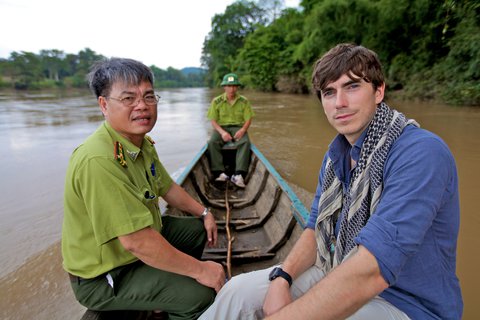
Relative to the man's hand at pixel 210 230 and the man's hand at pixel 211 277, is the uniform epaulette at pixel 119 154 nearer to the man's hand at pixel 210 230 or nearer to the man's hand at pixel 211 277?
the man's hand at pixel 211 277

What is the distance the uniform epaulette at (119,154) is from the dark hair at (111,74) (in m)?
0.27

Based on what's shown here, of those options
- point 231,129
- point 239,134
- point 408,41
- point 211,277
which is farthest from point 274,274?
point 408,41

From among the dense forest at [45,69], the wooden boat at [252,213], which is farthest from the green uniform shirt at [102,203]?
the dense forest at [45,69]

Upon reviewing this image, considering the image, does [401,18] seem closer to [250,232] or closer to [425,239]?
[250,232]

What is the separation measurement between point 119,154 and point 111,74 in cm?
39

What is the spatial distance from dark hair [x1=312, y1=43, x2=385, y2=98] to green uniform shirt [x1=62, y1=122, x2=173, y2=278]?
0.96 meters

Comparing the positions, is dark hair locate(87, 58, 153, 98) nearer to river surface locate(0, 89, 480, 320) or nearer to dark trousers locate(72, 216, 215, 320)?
dark trousers locate(72, 216, 215, 320)

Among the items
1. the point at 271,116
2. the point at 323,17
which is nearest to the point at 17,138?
the point at 271,116

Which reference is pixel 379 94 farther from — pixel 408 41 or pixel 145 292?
pixel 408 41

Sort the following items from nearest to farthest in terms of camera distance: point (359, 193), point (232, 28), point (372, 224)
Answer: point (372, 224), point (359, 193), point (232, 28)

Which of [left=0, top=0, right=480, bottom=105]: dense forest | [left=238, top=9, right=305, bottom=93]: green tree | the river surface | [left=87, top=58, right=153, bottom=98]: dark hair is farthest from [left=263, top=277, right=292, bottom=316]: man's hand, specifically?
[left=238, top=9, right=305, bottom=93]: green tree

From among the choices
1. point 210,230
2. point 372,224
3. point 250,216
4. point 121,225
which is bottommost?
point 250,216

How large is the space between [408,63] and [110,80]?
16196 millimetres

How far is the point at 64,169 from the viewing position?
22.3ft
